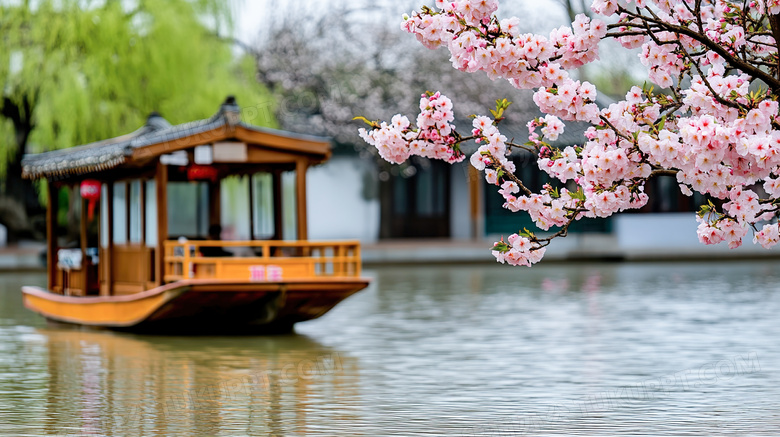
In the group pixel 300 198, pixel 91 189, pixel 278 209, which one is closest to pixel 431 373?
pixel 300 198

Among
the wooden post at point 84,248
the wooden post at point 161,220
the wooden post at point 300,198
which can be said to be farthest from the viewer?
the wooden post at point 84,248

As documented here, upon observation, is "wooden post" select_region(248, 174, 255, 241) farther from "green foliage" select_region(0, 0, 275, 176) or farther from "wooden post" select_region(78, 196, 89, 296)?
"green foliage" select_region(0, 0, 275, 176)

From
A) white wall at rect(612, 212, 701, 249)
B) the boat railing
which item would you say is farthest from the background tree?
the boat railing

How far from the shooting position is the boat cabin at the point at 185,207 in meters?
17.3

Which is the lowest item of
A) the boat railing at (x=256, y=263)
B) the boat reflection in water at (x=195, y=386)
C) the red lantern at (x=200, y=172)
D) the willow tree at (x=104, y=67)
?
the boat reflection in water at (x=195, y=386)

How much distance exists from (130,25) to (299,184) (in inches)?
617

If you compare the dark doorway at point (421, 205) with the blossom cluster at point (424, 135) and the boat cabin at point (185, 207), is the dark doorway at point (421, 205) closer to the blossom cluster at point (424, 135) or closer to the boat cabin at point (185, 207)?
the boat cabin at point (185, 207)

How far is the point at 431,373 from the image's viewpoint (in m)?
13.5

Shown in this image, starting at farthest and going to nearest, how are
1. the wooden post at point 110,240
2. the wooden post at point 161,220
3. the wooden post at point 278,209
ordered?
1. the wooden post at point 110,240
2. the wooden post at point 278,209
3. the wooden post at point 161,220

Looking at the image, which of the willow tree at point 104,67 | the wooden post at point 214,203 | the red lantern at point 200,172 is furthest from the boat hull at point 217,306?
the willow tree at point 104,67

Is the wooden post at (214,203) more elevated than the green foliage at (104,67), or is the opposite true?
the green foliage at (104,67)

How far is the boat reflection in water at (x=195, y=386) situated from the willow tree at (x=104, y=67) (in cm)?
1433

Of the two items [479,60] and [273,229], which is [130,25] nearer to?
[273,229]

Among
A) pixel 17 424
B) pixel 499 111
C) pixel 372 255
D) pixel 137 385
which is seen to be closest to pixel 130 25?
pixel 372 255
